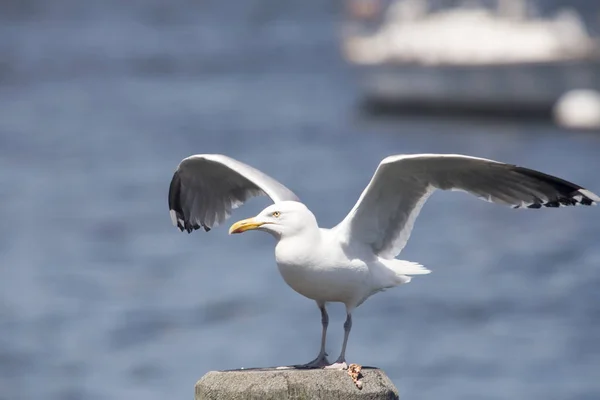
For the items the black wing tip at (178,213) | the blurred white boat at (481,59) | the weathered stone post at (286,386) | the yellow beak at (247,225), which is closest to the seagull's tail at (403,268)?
the yellow beak at (247,225)

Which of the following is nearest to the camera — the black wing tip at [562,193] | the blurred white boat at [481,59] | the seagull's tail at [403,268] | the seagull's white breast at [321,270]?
the seagull's white breast at [321,270]

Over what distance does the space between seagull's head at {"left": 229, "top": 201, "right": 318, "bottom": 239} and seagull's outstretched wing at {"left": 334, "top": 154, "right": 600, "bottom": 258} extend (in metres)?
0.40

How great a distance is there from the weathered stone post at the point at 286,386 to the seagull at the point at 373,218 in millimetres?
661

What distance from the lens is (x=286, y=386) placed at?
605 cm

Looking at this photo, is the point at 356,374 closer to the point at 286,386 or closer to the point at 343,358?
the point at 286,386

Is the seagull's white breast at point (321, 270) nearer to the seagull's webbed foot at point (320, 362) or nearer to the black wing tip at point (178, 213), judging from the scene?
the seagull's webbed foot at point (320, 362)

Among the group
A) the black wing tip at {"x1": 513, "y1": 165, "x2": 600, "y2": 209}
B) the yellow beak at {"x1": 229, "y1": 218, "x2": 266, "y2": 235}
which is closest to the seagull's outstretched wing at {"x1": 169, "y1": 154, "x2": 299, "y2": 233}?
the yellow beak at {"x1": 229, "y1": 218, "x2": 266, "y2": 235}

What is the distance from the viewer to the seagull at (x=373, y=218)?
731 centimetres

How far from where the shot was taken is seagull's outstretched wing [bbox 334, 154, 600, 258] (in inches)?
293

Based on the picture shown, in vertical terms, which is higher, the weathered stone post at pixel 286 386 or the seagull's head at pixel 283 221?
the seagull's head at pixel 283 221

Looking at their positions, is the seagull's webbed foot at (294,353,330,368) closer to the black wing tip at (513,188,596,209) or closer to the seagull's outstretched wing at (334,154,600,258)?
the seagull's outstretched wing at (334,154,600,258)

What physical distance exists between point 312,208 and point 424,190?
719 inches

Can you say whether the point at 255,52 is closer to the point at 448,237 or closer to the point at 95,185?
the point at 95,185

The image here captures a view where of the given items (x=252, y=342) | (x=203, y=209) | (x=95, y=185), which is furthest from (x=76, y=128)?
(x=203, y=209)
